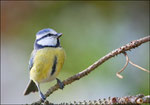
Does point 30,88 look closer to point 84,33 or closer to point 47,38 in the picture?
point 47,38

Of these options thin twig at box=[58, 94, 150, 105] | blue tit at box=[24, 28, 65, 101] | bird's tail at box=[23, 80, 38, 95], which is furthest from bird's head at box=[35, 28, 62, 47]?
thin twig at box=[58, 94, 150, 105]

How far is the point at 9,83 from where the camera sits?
117 inches

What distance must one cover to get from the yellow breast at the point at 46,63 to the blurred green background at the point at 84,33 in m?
0.44

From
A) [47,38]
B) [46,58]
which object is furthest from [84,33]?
[46,58]

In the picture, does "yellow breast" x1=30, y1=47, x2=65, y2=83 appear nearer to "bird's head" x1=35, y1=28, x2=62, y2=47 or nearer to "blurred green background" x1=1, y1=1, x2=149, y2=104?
"bird's head" x1=35, y1=28, x2=62, y2=47

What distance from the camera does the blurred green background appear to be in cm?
205

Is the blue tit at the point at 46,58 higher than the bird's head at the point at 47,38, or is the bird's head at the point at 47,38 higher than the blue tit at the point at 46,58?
the bird's head at the point at 47,38

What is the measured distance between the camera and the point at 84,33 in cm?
242

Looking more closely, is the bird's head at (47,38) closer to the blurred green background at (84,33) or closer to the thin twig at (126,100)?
the blurred green background at (84,33)

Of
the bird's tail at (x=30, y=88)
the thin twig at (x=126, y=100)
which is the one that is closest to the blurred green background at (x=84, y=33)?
the bird's tail at (x=30, y=88)

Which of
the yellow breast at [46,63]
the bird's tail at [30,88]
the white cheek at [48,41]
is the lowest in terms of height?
the bird's tail at [30,88]

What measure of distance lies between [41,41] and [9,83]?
141cm

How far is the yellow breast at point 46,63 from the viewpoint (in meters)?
1.58

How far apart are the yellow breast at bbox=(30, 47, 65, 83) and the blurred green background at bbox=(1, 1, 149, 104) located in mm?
442
